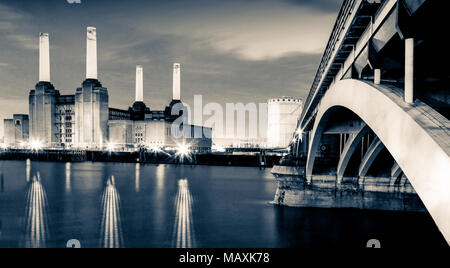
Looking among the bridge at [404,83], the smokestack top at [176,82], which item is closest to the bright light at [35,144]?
the smokestack top at [176,82]

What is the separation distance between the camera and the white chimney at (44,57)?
134 meters

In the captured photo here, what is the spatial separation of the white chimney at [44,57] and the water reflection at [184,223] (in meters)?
123

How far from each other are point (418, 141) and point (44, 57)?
15652 centimetres

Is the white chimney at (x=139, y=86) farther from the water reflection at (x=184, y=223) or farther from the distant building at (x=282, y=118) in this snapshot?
the water reflection at (x=184, y=223)

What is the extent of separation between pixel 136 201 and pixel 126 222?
32.3 ft

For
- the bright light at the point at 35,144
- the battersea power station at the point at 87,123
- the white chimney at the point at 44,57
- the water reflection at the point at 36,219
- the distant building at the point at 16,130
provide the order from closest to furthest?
1. the water reflection at the point at 36,219
2. the battersea power station at the point at 87,123
3. the white chimney at the point at 44,57
4. the bright light at the point at 35,144
5. the distant building at the point at 16,130

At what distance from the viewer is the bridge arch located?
4633 millimetres

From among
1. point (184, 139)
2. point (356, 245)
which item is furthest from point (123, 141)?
point (356, 245)

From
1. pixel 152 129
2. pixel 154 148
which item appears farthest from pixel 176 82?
pixel 154 148

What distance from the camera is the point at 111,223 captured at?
989 inches

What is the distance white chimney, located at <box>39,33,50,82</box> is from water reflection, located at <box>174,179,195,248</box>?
123 meters

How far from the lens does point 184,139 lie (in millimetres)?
141625

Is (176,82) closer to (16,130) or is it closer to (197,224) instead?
(16,130)
